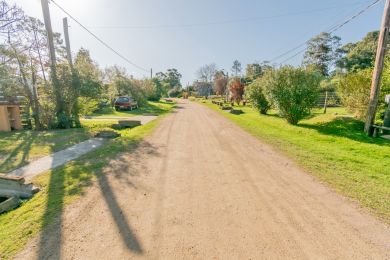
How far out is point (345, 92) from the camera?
42.7 ft

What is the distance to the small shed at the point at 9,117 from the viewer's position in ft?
35.4

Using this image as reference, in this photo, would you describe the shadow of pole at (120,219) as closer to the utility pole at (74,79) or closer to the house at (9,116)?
the utility pole at (74,79)

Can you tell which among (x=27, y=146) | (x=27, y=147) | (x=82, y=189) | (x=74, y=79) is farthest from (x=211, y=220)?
(x=74, y=79)

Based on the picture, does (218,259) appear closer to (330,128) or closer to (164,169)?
(164,169)

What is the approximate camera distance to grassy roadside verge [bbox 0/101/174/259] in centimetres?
275

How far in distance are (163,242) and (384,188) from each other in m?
4.57

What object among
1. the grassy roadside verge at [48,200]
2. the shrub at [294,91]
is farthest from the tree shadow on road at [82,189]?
the shrub at [294,91]

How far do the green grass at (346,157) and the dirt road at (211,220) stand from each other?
1.54 feet

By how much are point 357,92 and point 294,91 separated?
356cm

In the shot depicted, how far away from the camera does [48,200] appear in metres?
3.71

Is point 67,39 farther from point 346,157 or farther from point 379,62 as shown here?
point 379,62

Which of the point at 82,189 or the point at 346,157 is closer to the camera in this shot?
the point at 82,189

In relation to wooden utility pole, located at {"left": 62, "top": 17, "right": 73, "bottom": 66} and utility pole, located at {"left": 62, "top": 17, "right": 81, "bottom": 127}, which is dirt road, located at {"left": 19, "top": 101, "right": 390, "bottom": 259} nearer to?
utility pole, located at {"left": 62, "top": 17, "right": 81, "bottom": 127}

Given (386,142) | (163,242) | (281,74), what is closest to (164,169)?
(163,242)
